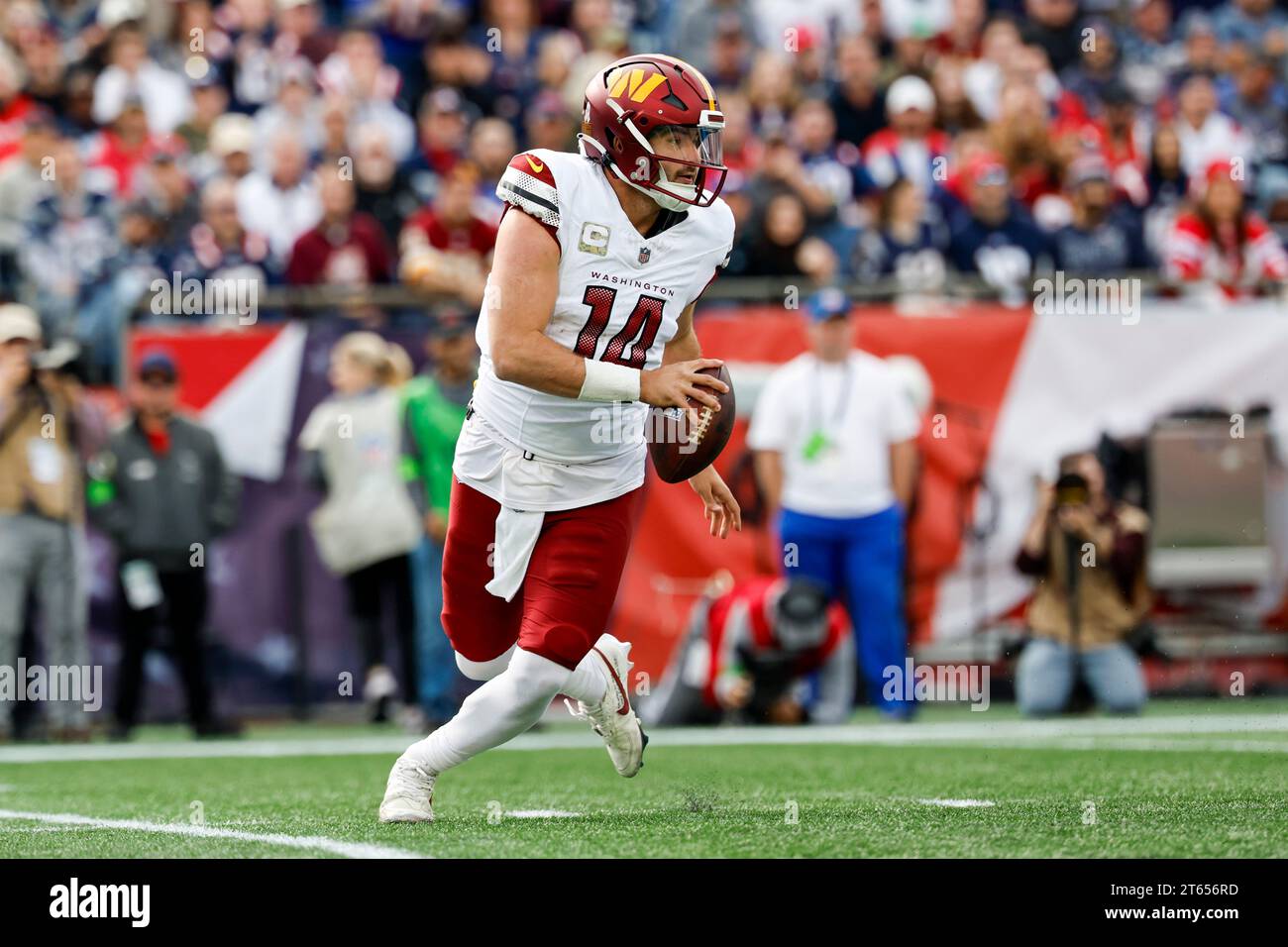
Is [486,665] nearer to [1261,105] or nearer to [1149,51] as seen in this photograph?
[1261,105]

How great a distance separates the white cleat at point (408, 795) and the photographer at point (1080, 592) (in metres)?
5.50

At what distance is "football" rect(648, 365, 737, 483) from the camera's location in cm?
582

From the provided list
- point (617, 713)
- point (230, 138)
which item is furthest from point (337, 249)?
point (617, 713)

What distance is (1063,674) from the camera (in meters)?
10.8

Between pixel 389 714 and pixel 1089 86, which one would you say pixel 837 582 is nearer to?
pixel 389 714

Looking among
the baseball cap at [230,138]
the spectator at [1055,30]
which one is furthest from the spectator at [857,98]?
the baseball cap at [230,138]

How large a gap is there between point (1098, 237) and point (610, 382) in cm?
734

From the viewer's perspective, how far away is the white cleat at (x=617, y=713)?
6.27 meters

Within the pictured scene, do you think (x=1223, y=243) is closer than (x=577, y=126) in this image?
Yes

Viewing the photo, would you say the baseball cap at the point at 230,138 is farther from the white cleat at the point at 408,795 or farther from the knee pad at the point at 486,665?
the white cleat at the point at 408,795

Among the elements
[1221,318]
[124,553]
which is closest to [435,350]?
[124,553]

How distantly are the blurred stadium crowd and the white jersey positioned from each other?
220 inches

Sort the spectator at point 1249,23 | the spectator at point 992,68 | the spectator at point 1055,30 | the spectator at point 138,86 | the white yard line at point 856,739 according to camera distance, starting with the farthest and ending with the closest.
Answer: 1. the spectator at point 1249,23
2. the spectator at point 1055,30
3. the spectator at point 992,68
4. the spectator at point 138,86
5. the white yard line at point 856,739

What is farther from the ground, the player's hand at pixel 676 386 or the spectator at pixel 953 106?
the spectator at pixel 953 106
